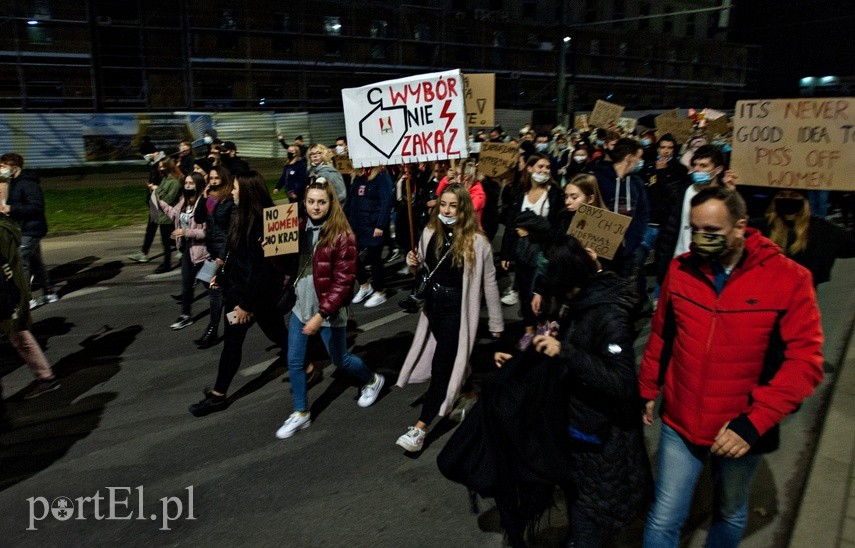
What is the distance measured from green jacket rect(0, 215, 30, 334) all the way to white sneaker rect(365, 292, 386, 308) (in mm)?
3753

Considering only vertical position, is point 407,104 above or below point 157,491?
above

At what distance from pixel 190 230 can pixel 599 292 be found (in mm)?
5336

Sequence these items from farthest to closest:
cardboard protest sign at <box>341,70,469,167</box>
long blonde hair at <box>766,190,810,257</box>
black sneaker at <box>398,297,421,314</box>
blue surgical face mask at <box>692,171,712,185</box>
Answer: black sneaker at <box>398,297,421,314</box>, cardboard protest sign at <box>341,70,469,167</box>, blue surgical face mask at <box>692,171,712,185</box>, long blonde hair at <box>766,190,810,257</box>

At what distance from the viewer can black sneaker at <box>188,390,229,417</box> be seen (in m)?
5.28

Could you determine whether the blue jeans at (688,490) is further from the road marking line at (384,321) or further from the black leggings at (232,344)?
the road marking line at (384,321)

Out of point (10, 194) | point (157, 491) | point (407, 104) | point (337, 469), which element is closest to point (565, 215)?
point (407, 104)

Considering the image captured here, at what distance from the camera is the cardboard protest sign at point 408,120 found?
600 centimetres

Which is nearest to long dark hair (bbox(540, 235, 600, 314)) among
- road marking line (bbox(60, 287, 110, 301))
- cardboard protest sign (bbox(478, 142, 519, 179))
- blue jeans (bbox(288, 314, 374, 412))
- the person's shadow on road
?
blue jeans (bbox(288, 314, 374, 412))

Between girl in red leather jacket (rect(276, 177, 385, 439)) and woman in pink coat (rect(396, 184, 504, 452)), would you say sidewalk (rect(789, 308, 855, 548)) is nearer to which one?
woman in pink coat (rect(396, 184, 504, 452))

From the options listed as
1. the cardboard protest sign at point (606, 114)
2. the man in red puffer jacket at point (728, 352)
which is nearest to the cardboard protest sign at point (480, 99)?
the cardboard protest sign at point (606, 114)

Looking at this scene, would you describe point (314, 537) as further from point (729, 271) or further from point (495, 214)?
point (495, 214)

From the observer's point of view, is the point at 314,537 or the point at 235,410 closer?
the point at 314,537

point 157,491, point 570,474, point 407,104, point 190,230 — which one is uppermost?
point 407,104

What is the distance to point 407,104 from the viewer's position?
6273 millimetres
